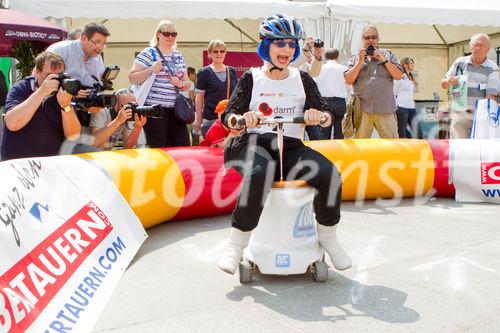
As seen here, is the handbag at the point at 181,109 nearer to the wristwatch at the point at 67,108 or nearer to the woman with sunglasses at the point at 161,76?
the woman with sunglasses at the point at 161,76

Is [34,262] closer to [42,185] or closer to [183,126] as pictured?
[42,185]

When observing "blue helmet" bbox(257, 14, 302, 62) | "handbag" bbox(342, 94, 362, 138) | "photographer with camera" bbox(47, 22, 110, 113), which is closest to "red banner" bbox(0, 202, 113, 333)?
"blue helmet" bbox(257, 14, 302, 62)

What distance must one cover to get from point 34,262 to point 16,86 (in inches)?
79.3

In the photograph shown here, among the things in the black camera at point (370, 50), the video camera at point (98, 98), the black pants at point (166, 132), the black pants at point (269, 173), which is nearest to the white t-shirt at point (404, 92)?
the black camera at point (370, 50)

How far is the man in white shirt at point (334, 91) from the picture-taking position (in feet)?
27.2

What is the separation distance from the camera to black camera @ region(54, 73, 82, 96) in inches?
161

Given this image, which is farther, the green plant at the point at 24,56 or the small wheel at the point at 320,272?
the green plant at the point at 24,56

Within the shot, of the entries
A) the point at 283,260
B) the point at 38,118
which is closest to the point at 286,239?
the point at 283,260

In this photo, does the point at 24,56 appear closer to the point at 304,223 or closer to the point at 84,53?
the point at 84,53

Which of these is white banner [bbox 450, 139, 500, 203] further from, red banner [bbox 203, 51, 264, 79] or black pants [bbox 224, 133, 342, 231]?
red banner [bbox 203, 51, 264, 79]

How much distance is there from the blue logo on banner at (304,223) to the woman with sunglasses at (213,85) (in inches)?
127

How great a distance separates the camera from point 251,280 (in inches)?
137

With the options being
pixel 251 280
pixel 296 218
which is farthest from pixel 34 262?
pixel 296 218

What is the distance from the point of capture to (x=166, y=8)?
9094mm
